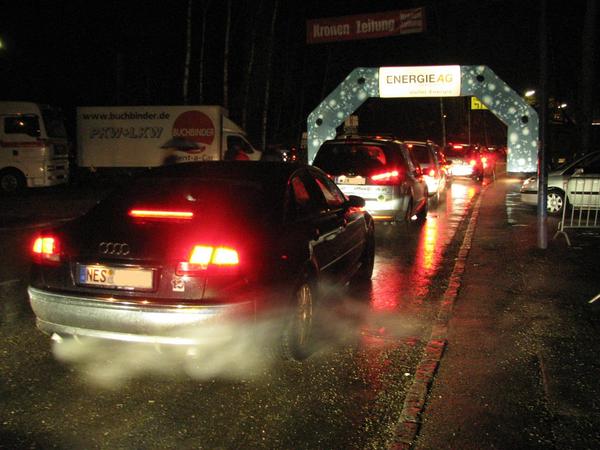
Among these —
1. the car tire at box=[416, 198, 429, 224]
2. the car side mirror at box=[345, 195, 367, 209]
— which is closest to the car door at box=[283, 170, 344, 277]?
the car side mirror at box=[345, 195, 367, 209]

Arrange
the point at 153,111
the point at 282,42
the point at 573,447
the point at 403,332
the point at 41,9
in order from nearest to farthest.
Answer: the point at 573,447, the point at 403,332, the point at 153,111, the point at 41,9, the point at 282,42

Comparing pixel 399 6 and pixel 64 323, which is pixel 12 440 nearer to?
pixel 64 323

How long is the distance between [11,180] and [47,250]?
54.9 ft

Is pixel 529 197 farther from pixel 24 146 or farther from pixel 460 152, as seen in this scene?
pixel 24 146

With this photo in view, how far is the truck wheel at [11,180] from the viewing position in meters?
19.4

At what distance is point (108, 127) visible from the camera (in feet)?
81.3

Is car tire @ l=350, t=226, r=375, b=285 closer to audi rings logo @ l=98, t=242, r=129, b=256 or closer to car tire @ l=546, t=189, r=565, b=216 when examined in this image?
audi rings logo @ l=98, t=242, r=129, b=256

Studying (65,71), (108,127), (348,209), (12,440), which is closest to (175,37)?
(65,71)

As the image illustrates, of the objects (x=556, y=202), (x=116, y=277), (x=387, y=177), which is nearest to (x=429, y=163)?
(x=556, y=202)

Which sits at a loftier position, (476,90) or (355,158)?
(476,90)

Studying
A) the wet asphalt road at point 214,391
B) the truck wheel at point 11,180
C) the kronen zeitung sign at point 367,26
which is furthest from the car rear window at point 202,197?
the kronen zeitung sign at point 367,26

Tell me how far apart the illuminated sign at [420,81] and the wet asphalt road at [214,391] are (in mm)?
13625

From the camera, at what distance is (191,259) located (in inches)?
159

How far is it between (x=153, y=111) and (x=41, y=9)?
12390 millimetres
